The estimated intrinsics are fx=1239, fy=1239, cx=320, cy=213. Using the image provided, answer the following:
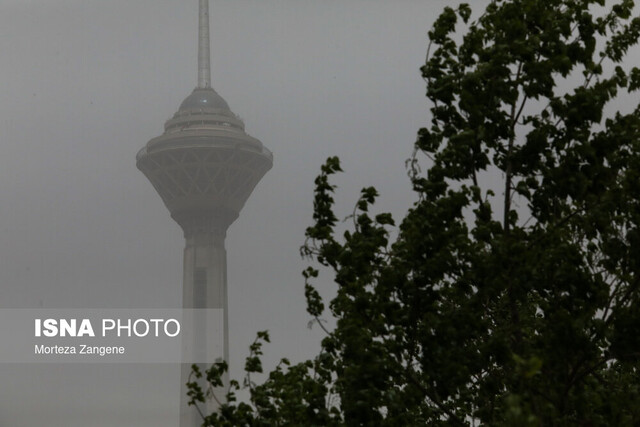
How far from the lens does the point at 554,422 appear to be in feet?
60.2

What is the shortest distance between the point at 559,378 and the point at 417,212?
3544 mm

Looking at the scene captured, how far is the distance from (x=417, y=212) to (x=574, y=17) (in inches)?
176

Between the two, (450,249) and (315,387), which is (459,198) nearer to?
(450,249)

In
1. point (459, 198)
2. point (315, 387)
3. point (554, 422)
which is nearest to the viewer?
point (554, 422)

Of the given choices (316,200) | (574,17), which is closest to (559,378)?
(316,200)

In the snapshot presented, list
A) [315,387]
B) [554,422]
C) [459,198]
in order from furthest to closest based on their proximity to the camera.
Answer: [315,387], [459,198], [554,422]

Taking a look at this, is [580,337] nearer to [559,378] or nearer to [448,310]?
[559,378]

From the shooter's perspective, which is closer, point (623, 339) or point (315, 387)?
point (623, 339)

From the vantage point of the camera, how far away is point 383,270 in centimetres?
2008

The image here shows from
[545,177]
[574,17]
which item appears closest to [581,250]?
[545,177]

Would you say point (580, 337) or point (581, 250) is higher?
point (581, 250)

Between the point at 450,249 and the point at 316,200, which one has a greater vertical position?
the point at 316,200

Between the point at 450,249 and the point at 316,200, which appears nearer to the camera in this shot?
the point at 450,249

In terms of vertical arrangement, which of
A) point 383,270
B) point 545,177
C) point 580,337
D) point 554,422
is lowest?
point 554,422
